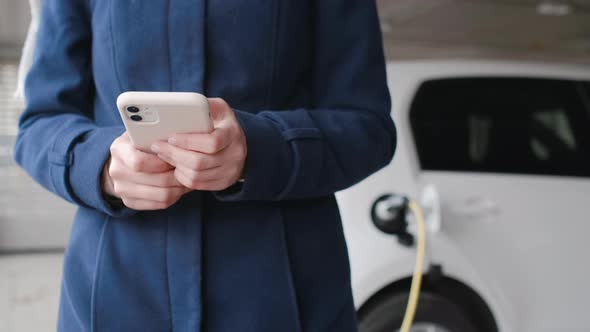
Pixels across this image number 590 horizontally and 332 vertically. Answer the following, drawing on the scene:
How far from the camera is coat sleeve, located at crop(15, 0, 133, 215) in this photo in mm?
592

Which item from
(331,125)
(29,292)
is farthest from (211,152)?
(29,292)

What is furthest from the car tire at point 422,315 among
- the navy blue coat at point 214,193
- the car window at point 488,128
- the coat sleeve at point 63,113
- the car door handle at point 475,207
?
the coat sleeve at point 63,113

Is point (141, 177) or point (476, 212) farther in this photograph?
point (476, 212)

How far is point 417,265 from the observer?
2.10m

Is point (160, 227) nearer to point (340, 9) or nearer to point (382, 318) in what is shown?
point (340, 9)

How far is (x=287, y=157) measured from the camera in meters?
0.58

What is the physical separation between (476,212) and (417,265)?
322 millimetres

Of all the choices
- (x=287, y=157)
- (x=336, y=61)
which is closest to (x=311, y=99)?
(x=336, y=61)

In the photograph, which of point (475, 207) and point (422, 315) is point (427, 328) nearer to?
point (422, 315)

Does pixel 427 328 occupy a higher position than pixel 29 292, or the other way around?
pixel 427 328

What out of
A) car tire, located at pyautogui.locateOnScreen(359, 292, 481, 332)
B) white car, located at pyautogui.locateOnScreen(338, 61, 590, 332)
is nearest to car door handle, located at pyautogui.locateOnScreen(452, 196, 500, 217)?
white car, located at pyautogui.locateOnScreen(338, 61, 590, 332)

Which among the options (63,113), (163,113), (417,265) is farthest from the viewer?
(417,265)

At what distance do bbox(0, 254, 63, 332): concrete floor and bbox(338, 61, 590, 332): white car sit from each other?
2.61 metres

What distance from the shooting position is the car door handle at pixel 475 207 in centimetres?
219
